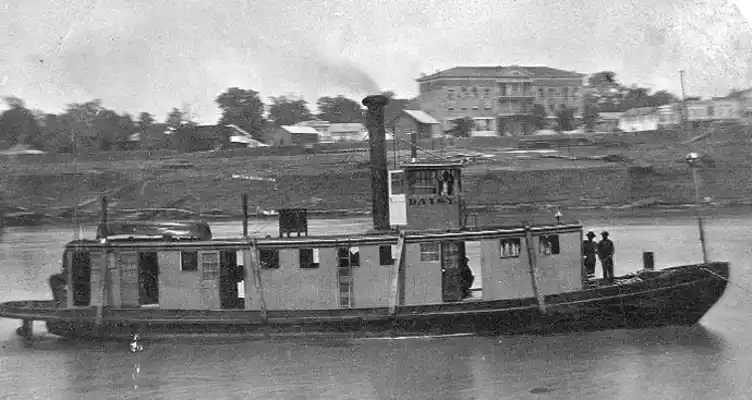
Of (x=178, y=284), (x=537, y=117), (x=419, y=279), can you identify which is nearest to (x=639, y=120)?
(x=537, y=117)

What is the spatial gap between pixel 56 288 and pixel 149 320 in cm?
391

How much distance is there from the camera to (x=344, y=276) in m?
19.2

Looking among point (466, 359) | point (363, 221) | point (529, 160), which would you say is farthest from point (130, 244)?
point (529, 160)

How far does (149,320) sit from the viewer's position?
19.7m

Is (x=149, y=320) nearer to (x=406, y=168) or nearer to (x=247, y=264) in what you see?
(x=247, y=264)

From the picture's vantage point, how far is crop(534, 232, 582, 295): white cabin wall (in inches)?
759

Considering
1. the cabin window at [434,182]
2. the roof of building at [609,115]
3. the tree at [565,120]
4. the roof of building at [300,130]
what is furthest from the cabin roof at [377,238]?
the roof of building at [609,115]

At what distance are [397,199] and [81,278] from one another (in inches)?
289

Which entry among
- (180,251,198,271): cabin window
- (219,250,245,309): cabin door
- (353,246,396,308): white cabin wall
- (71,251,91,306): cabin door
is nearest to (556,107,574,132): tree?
(353,246,396,308): white cabin wall

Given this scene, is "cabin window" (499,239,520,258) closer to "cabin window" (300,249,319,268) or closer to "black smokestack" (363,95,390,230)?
"black smokestack" (363,95,390,230)

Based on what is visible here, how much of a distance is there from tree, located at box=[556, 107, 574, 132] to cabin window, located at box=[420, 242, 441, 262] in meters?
49.4

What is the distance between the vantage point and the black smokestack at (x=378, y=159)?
66.3ft

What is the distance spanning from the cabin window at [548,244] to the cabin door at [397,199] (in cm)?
296

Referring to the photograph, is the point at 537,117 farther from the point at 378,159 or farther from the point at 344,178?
the point at 378,159
